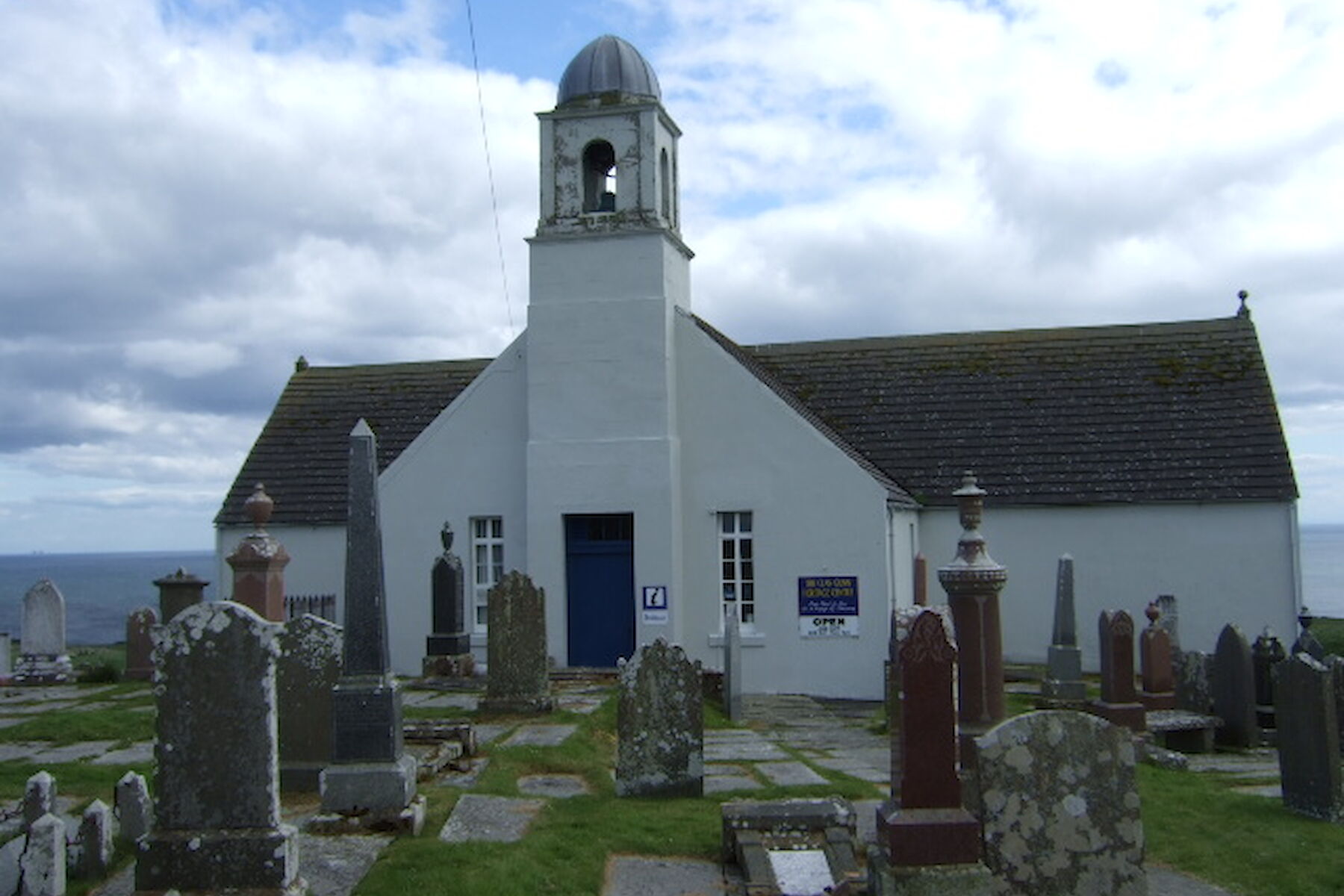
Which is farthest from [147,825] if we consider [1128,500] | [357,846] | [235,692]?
[1128,500]

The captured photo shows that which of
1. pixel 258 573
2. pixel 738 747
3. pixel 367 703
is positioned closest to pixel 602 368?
pixel 738 747

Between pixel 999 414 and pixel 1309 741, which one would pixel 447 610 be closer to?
pixel 999 414

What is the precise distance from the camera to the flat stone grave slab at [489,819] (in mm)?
8945

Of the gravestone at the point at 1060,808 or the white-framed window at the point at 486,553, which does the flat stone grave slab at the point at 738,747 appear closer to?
the gravestone at the point at 1060,808

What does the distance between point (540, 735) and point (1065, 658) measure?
7.80 meters

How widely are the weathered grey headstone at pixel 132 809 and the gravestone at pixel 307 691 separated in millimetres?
1649

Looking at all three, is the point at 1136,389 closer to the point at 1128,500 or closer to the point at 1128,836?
the point at 1128,500

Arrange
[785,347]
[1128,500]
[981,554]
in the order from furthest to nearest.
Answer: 1. [785,347]
2. [1128,500]
3. [981,554]

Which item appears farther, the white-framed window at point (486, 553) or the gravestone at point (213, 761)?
the white-framed window at point (486, 553)

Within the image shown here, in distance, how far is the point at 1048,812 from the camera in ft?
24.8

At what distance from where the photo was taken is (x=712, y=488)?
20.6m

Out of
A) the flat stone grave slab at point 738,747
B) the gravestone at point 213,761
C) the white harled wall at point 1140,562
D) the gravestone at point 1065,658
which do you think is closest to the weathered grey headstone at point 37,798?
the gravestone at point 213,761

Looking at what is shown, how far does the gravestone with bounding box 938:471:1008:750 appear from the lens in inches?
408

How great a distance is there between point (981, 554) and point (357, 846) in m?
5.48
